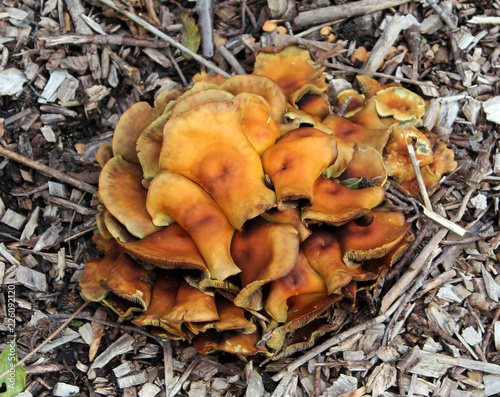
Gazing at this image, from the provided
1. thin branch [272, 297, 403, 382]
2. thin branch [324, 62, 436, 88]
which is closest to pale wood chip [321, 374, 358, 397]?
thin branch [272, 297, 403, 382]

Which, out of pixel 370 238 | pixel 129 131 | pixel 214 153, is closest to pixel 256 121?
pixel 214 153

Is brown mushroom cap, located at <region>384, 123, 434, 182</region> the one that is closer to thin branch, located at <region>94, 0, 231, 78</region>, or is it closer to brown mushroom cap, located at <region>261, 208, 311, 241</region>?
brown mushroom cap, located at <region>261, 208, 311, 241</region>

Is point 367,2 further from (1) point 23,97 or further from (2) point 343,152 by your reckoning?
(1) point 23,97

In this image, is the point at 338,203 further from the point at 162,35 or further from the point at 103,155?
the point at 162,35

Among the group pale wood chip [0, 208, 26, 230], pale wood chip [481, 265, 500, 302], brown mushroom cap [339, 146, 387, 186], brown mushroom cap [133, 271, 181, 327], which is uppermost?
brown mushroom cap [339, 146, 387, 186]

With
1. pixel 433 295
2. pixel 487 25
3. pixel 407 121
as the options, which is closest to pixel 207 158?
pixel 407 121

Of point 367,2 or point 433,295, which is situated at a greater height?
point 367,2

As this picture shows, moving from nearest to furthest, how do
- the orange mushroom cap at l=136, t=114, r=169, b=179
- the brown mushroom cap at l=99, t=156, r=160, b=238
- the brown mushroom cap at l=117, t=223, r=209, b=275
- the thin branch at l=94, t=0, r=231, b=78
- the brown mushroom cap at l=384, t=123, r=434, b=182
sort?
the brown mushroom cap at l=117, t=223, r=209, b=275
the brown mushroom cap at l=99, t=156, r=160, b=238
the orange mushroom cap at l=136, t=114, r=169, b=179
the brown mushroom cap at l=384, t=123, r=434, b=182
the thin branch at l=94, t=0, r=231, b=78
